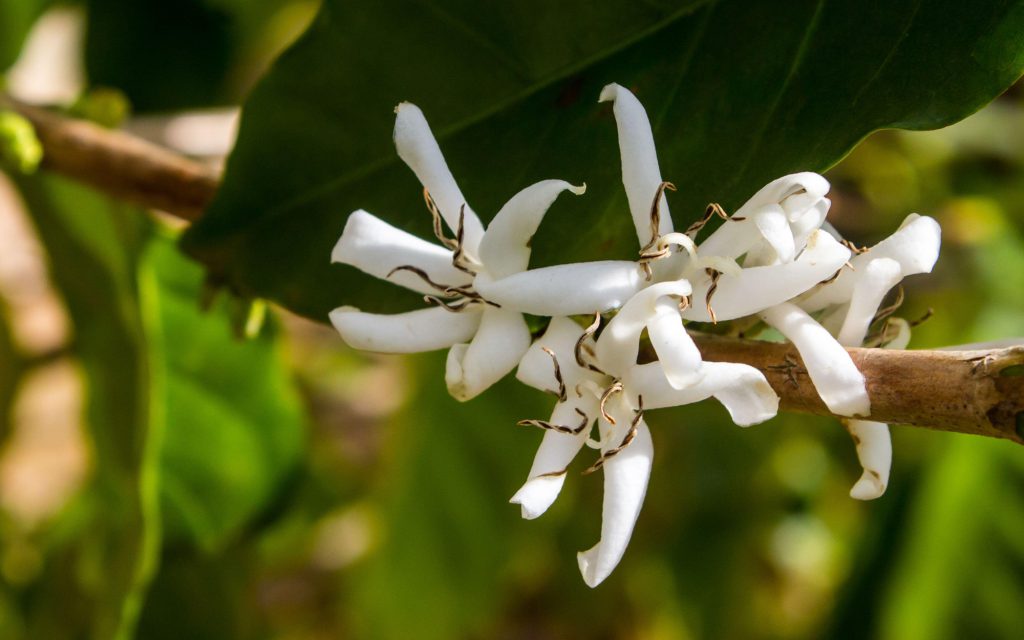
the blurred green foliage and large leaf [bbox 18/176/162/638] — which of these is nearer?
the blurred green foliage

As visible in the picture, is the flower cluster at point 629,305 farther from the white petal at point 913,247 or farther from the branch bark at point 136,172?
the branch bark at point 136,172

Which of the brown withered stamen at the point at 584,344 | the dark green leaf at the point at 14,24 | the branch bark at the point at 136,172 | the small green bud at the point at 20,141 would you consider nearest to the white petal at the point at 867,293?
the brown withered stamen at the point at 584,344

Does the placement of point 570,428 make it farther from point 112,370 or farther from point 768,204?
point 112,370

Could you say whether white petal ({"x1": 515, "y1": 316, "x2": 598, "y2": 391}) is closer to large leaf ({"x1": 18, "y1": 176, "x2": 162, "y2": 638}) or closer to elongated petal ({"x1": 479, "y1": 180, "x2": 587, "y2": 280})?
elongated petal ({"x1": 479, "y1": 180, "x2": 587, "y2": 280})

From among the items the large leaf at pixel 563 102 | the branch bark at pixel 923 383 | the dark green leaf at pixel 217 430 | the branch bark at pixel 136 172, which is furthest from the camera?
the dark green leaf at pixel 217 430

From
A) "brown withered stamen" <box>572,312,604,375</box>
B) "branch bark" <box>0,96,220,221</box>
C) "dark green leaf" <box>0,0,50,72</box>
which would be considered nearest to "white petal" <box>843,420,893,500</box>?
"brown withered stamen" <box>572,312,604,375</box>
